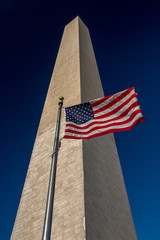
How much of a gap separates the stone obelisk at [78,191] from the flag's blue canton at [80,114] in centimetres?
274

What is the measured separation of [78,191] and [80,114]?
10.1 ft

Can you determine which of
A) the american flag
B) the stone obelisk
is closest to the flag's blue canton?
the american flag

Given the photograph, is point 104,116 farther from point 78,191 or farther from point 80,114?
point 78,191

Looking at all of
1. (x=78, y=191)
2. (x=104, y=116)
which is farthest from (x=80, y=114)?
(x=78, y=191)

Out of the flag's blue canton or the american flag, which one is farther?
the flag's blue canton

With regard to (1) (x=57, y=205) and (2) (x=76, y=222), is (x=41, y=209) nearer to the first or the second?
(1) (x=57, y=205)

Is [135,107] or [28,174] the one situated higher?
[135,107]

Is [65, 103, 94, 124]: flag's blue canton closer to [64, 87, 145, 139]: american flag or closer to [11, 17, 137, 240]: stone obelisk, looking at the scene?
[64, 87, 145, 139]: american flag

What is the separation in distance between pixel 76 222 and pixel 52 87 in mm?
11865

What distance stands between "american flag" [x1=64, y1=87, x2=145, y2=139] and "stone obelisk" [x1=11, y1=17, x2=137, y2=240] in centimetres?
261

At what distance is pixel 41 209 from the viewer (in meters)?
10.1

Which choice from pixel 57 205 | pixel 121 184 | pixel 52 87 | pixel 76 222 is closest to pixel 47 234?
pixel 76 222

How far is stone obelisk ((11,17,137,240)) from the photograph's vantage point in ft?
28.0

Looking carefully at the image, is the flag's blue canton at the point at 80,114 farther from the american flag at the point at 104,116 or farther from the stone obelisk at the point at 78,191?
the stone obelisk at the point at 78,191
